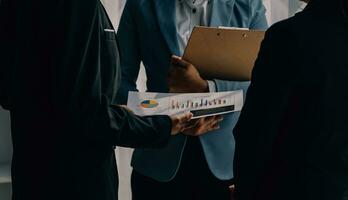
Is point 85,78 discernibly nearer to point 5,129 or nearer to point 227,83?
point 227,83

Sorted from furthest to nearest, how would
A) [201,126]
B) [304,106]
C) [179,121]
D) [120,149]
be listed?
[120,149]
[201,126]
[179,121]
[304,106]

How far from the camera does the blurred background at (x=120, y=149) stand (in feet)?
7.07

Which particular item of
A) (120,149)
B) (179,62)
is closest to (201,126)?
(179,62)

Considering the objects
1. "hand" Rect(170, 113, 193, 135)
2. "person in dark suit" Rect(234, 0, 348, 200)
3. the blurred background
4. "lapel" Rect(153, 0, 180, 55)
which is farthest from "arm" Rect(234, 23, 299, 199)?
the blurred background

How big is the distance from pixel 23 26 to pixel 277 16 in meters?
1.67

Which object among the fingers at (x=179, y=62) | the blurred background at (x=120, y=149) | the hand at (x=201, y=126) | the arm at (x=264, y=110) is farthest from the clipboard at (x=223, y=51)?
the blurred background at (x=120, y=149)

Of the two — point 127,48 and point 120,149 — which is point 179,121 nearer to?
point 127,48

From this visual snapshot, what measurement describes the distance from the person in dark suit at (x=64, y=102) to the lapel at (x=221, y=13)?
0.43 metres

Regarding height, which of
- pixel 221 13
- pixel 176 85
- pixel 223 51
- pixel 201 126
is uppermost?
pixel 221 13

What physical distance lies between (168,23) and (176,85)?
182 millimetres

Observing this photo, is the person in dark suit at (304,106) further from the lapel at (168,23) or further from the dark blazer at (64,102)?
the lapel at (168,23)

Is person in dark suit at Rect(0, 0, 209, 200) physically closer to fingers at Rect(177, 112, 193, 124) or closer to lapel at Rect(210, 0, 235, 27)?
fingers at Rect(177, 112, 193, 124)

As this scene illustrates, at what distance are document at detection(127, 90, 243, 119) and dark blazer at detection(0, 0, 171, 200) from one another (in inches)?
6.2

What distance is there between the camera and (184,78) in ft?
4.38
